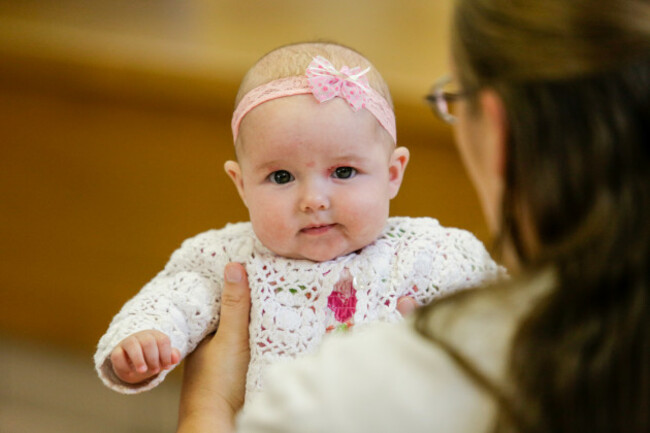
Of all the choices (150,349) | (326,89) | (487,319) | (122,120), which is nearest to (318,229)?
(326,89)

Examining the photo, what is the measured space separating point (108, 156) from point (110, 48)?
1.29 feet

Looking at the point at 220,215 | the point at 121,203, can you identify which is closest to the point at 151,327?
the point at 220,215

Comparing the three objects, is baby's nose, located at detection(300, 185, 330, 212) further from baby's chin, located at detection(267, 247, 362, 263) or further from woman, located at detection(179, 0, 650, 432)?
woman, located at detection(179, 0, 650, 432)

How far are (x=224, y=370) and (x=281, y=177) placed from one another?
381 millimetres

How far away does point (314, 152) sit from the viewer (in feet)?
4.89

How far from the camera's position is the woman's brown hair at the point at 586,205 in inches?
35.1

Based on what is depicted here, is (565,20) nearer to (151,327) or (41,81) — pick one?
(151,327)

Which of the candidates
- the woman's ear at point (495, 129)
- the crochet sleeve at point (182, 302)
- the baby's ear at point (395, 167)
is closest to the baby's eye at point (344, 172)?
the baby's ear at point (395, 167)

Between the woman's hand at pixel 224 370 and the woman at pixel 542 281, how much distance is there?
0.62m

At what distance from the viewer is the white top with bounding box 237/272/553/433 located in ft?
3.10

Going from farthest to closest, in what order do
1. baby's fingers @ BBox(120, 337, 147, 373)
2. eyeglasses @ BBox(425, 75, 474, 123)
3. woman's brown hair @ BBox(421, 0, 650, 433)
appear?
1. baby's fingers @ BBox(120, 337, 147, 373)
2. eyeglasses @ BBox(425, 75, 474, 123)
3. woman's brown hair @ BBox(421, 0, 650, 433)

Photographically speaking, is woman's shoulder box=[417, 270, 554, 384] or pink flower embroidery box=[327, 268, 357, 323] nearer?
woman's shoulder box=[417, 270, 554, 384]

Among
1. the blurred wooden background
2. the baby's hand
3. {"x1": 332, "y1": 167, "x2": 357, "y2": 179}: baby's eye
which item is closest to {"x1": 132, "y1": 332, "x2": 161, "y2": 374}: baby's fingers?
the baby's hand

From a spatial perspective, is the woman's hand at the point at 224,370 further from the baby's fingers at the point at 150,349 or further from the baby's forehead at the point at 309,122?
the baby's forehead at the point at 309,122
